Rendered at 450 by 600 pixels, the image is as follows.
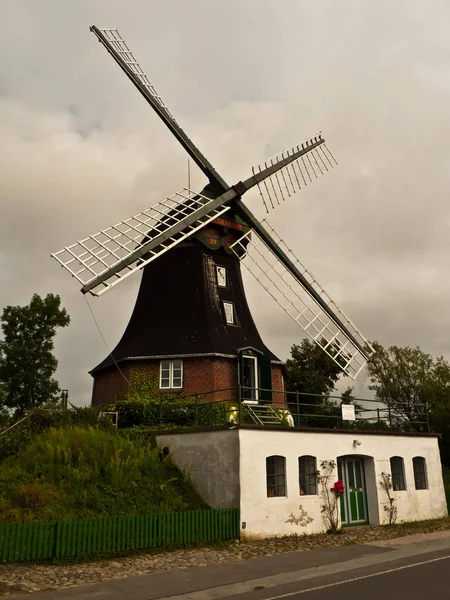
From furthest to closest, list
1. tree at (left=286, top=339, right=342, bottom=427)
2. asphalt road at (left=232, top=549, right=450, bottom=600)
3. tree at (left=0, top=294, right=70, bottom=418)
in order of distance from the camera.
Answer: tree at (left=286, top=339, right=342, bottom=427) < tree at (left=0, top=294, right=70, bottom=418) < asphalt road at (left=232, top=549, right=450, bottom=600)

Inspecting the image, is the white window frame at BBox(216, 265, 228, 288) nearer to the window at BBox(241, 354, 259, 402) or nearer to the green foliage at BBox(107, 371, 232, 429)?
the window at BBox(241, 354, 259, 402)

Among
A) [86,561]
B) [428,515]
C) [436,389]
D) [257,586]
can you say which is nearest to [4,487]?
[86,561]

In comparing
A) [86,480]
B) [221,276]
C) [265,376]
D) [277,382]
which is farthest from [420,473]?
[86,480]

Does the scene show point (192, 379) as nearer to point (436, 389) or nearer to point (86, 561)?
point (86, 561)

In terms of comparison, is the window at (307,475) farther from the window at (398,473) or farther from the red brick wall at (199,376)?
the red brick wall at (199,376)

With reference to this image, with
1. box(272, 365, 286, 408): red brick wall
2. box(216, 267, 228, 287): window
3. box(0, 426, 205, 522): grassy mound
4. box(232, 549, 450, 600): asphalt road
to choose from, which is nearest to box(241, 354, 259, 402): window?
box(272, 365, 286, 408): red brick wall

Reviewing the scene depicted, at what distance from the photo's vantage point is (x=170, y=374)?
76.2 feet

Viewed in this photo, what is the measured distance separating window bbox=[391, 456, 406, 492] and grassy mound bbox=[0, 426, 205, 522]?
8.90m

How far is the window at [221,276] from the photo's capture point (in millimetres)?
25927

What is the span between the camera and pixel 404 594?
9.17m

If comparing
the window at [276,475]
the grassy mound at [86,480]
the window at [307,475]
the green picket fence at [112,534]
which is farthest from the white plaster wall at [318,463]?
the grassy mound at [86,480]

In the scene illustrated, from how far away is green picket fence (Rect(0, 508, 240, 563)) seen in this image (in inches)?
452

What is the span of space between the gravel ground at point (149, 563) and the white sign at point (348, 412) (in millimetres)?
3930

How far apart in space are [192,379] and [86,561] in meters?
11.1
